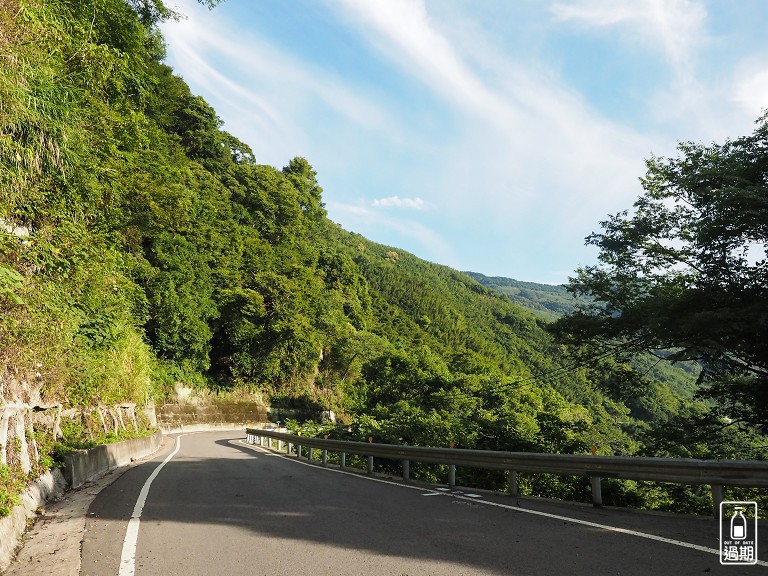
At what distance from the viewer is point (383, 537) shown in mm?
5289

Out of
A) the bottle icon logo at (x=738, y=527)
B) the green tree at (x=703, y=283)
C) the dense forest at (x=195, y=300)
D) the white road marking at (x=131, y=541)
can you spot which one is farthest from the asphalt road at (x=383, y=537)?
the green tree at (x=703, y=283)

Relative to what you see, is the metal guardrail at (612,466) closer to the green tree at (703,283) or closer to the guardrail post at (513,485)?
the guardrail post at (513,485)

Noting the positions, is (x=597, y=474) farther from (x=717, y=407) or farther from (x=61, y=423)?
(x=61, y=423)

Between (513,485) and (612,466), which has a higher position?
(612,466)

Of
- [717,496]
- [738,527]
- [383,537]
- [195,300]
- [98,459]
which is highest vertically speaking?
[195,300]

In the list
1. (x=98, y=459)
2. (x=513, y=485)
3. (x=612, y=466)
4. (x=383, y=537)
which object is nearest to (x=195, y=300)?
(x=98, y=459)

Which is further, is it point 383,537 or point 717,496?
point 717,496

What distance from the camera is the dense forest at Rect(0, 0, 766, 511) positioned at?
7.81 metres
